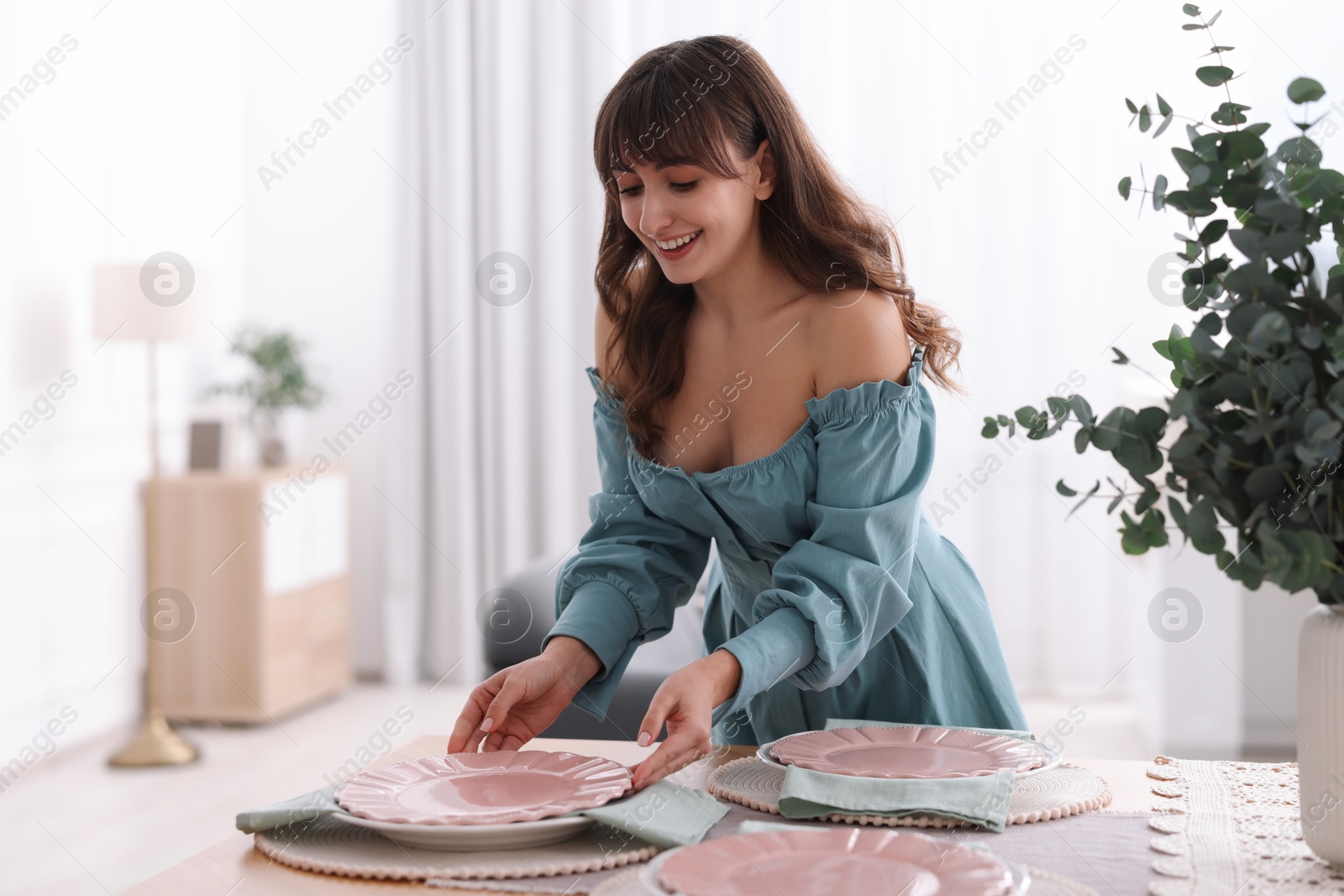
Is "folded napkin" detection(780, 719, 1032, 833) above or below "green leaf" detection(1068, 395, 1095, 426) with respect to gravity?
below

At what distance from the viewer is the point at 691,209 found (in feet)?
3.92

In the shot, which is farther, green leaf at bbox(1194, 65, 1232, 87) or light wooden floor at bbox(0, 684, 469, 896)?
light wooden floor at bbox(0, 684, 469, 896)

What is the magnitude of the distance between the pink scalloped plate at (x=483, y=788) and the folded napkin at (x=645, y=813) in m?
0.01

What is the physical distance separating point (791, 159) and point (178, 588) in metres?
2.96

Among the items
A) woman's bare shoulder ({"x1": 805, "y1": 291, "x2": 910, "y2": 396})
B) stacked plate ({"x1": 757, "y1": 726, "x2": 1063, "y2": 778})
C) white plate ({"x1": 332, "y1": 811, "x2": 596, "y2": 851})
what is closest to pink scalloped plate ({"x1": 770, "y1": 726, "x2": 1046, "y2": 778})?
stacked plate ({"x1": 757, "y1": 726, "x2": 1063, "y2": 778})

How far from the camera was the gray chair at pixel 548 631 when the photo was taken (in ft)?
6.93

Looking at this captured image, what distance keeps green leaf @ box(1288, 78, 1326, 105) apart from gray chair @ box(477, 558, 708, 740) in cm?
147

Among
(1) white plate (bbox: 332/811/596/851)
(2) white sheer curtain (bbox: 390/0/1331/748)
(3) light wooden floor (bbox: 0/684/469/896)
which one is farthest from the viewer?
(2) white sheer curtain (bbox: 390/0/1331/748)

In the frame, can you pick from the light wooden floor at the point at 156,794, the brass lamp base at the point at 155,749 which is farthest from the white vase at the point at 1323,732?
the brass lamp base at the point at 155,749

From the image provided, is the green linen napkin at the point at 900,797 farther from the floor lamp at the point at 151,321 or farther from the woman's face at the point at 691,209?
the floor lamp at the point at 151,321

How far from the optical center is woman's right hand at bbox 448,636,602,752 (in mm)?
1041

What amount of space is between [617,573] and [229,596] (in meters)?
2.67

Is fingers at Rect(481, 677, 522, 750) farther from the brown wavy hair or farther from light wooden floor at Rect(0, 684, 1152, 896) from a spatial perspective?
light wooden floor at Rect(0, 684, 1152, 896)

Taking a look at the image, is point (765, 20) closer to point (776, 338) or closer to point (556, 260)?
point (556, 260)
